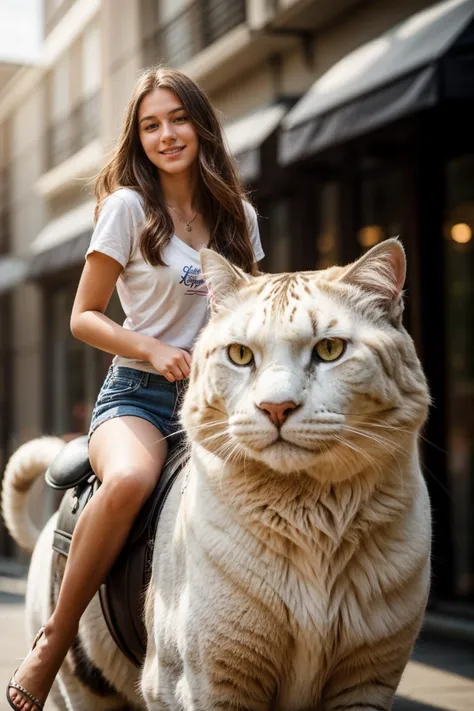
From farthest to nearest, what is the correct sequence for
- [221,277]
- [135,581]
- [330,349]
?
[135,581], [221,277], [330,349]

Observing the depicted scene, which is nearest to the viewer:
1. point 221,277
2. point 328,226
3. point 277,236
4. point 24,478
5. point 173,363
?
point 221,277

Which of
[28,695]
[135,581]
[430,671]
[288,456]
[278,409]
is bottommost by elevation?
[430,671]

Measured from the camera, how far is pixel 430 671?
17.5 feet

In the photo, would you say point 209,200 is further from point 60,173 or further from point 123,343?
point 60,173

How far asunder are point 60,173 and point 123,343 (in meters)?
13.2

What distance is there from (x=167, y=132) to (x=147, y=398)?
831 millimetres

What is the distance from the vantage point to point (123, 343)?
120 inches

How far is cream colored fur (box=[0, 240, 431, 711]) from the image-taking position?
242 cm

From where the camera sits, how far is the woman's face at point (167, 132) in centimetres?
334

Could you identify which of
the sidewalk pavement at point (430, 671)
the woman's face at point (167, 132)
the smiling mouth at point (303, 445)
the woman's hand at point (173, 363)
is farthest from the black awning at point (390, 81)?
the smiling mouth at point (303, 445)

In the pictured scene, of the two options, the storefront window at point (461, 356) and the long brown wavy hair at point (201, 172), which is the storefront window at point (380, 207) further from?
the long brown wavy hair at point (201, 172)

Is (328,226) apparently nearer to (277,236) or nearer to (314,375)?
(277,236)

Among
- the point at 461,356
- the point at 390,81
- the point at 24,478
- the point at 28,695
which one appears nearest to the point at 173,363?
the point at 28,695

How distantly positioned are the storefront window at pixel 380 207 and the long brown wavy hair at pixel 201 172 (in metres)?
4.45
